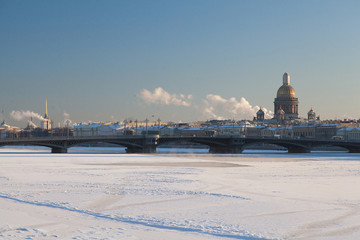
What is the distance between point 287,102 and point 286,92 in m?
3.36

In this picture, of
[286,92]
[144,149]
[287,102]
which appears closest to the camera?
[144,149]

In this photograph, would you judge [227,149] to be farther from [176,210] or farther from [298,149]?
[176,210]

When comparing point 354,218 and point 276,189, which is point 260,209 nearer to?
point 354,218

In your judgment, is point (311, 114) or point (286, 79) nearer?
point (311, 114)

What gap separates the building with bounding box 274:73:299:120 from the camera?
158750 millimetres

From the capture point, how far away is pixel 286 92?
16175 cm

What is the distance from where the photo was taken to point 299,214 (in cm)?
1366

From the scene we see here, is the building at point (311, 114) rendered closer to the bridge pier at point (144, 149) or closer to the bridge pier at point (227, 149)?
the bridge pier at point (227, 149)

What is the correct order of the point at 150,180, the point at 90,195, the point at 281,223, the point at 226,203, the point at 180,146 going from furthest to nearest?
the point at 180,146
the point at 150,180
the point at 90,195
the point at 226,203
the point at 281,223

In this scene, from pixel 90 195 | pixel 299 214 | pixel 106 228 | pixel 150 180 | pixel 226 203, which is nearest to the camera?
pixel 106 228

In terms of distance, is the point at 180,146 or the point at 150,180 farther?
the point at 180,146

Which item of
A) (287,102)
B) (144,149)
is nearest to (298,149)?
(144,149)

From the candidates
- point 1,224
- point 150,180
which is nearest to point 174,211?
point 1,224

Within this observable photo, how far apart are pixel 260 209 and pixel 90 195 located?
17.1ft
